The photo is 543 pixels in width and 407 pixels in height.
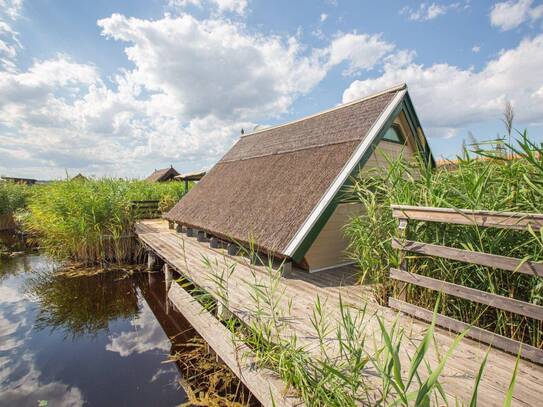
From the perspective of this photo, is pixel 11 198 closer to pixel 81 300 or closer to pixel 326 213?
pixel 81 300

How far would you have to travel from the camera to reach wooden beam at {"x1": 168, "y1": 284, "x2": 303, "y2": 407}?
2164 millimetres

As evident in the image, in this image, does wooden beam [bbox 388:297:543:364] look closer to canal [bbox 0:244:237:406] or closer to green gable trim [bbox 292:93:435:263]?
green gable trim [bbox 292:93:435:263]

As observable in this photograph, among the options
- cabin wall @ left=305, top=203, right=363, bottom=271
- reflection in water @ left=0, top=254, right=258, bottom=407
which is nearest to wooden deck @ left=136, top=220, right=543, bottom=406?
cabin wall @ left=305, top=203, right=363, bottom=271

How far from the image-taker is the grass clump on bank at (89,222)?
7.84 metres

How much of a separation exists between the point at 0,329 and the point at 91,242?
3211 millimetres

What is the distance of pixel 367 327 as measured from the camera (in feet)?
9.75

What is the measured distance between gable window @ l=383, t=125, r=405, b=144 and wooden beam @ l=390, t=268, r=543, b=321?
3.72 meters

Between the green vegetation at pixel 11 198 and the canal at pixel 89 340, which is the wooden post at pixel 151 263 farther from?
the green vegetation at pixel 11 198

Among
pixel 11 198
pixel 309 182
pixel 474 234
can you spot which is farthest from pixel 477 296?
pixel 11 198

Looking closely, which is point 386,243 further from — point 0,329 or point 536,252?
point 0,329

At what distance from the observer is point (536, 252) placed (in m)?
2.43

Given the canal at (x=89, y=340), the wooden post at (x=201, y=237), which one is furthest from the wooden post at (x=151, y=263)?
the wooden post at (x=201, y=237)

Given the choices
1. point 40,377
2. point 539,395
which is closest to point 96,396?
point 40,377

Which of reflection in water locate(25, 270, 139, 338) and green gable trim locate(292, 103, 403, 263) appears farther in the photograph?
reflection in water locate(25, 270, 139, 338)
